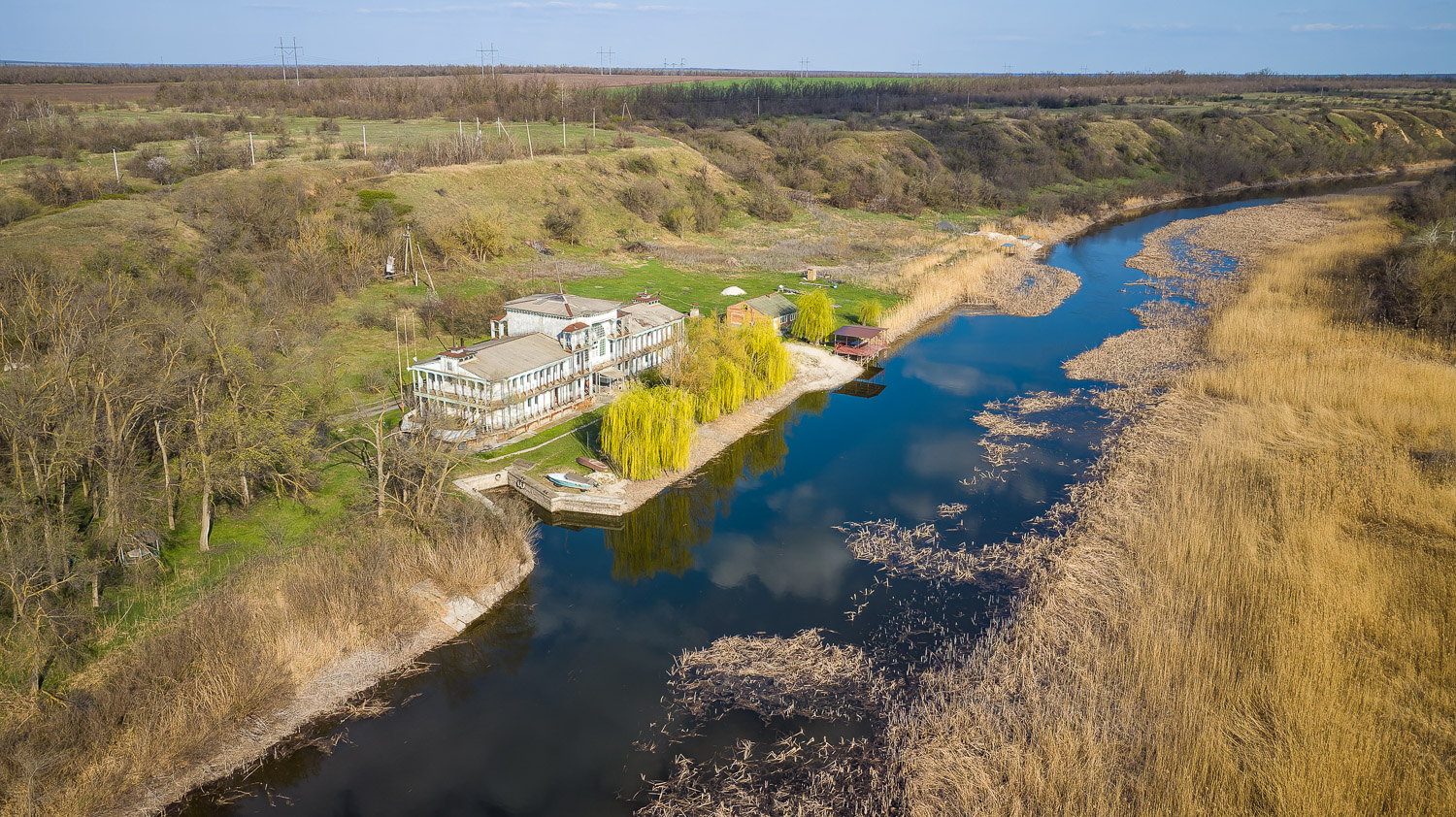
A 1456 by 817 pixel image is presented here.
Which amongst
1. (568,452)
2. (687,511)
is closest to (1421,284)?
(687,511)

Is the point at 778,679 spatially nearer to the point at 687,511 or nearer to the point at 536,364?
the point at 687,511

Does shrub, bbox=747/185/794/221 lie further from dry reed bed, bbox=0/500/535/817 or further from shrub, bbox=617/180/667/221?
dry reed bed, bbox=0/500/535/817

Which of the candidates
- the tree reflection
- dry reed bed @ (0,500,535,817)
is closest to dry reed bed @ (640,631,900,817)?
the tree reflection

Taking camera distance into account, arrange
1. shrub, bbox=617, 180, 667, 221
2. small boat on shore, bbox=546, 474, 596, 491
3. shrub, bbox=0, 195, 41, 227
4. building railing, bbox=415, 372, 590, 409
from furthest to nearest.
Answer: shrub, bbox=617, 180, 667, 221
shrub, bbox=0, 195, 41, 227
building railing, bbox=415, 372, 590, 409
small boat on shore, bbox=546, 474, 596, 491

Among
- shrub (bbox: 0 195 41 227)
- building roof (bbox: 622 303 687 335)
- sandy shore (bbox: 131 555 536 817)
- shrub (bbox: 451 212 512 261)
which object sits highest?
shrub (bbox: 0 195 41 227)

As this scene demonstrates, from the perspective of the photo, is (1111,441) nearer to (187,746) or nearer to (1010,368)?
(1010,368)
